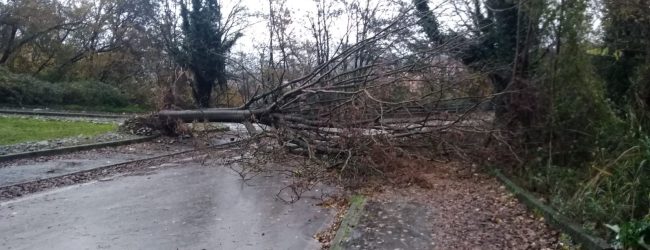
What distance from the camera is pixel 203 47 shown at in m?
27.1

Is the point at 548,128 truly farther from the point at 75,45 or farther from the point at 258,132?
the point at 75,45

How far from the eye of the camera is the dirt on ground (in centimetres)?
567

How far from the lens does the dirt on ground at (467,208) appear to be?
18.6ft

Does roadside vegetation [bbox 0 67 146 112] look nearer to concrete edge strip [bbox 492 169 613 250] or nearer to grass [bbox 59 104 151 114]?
grass [bbox 59 104 151 114]

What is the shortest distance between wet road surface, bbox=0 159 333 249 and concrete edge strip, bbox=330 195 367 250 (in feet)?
0.85

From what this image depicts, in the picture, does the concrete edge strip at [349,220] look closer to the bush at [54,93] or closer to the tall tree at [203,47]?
the tall tree at [203,47]

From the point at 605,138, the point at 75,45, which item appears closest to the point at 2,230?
the point at 605,138

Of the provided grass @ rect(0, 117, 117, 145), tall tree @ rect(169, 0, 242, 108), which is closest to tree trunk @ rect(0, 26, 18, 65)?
tall tree @ rect(169, 0, 242, 108)

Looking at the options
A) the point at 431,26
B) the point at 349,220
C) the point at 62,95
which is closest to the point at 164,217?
→ the point at 349,220

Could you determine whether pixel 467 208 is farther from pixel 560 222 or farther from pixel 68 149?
pixel 68 149

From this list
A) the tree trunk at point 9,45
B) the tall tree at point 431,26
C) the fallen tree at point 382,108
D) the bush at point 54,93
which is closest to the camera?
the fallen tree at point 382,108

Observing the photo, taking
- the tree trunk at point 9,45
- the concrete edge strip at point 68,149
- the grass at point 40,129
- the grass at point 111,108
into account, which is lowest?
the concrete edge strip at point 68,149

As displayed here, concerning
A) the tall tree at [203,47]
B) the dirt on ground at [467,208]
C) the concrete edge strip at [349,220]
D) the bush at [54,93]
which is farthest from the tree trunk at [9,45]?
the concrete edge strip at [349,220]

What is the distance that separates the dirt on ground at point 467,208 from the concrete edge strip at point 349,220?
30 centimetres
